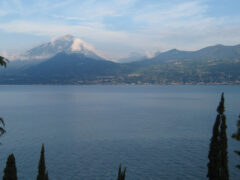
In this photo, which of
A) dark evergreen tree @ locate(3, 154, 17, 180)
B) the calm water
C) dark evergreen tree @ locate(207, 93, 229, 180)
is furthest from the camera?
the calm water

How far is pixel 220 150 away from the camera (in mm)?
33750

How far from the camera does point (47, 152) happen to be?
6353cm

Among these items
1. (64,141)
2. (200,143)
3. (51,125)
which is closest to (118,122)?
(51,125)

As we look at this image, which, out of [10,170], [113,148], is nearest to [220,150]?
[10,170]

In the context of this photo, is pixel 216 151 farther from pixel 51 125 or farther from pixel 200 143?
pixel 51 125

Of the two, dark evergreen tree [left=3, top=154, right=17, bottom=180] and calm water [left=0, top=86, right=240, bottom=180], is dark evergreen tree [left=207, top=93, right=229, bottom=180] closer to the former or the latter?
calm water [left=0, top=86, right=240, bottom=180]

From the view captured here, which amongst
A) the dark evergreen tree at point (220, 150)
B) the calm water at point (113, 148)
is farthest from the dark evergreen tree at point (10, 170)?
the calm water at point (113, 148)

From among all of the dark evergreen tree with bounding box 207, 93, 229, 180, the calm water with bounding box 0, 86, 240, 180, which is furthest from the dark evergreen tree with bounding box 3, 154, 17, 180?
the calm water with bounding box 0, 86, 240, 180

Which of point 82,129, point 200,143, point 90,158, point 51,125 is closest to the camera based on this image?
point 90,158

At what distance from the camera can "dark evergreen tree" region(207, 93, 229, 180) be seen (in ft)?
111

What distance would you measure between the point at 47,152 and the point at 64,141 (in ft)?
37.6

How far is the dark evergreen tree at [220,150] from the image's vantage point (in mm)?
33812

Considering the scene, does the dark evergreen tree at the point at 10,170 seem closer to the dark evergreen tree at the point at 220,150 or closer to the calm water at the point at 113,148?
the dark evergreen tree at the point at 220,150

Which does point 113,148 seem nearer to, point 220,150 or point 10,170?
point 220,150
